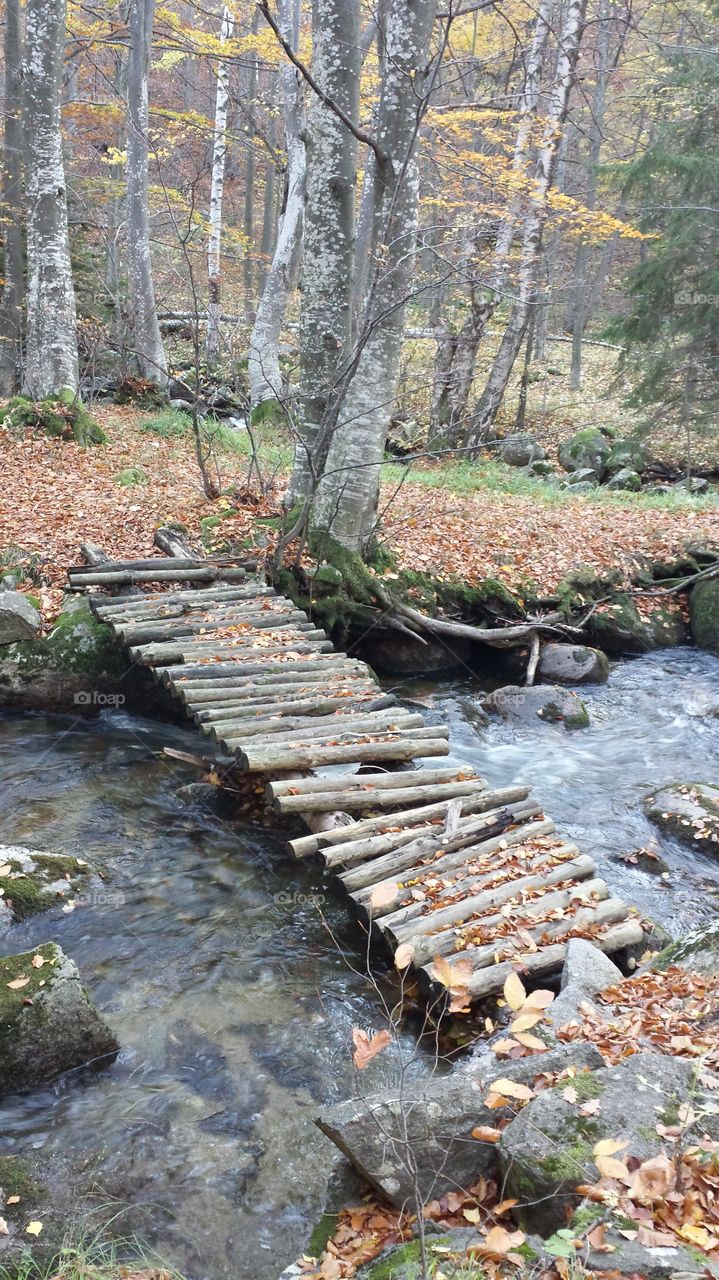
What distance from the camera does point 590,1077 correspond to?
3.20m

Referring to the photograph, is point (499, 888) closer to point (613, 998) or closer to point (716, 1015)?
point (613, 998)

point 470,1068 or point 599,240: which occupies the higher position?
point 599,240

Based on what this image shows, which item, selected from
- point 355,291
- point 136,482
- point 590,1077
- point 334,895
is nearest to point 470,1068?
point 590,1077

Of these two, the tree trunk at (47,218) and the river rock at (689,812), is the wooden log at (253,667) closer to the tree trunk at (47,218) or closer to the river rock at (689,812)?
the river rock at (689,812)

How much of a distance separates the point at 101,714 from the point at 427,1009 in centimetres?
505

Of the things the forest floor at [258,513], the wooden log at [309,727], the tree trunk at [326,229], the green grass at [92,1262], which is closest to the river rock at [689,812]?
the wooden log at [309,727]

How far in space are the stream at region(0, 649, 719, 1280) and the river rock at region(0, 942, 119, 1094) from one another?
113 mm

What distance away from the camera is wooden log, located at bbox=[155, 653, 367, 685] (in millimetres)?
7281

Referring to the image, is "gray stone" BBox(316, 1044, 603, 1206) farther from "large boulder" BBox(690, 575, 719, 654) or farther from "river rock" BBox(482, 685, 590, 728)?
"large boulder" BBox(690, 575, 719, 654)

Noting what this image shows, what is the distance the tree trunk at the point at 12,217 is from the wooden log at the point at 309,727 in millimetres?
11315

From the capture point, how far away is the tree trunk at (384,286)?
8297mm

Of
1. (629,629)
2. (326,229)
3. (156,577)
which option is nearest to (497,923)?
(156,577)

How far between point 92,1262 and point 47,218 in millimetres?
13564

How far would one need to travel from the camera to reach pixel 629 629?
11438 mm
